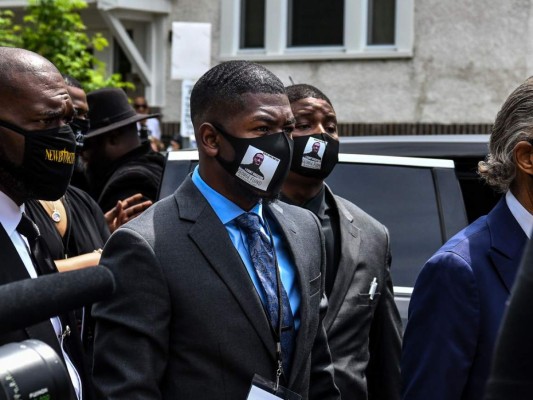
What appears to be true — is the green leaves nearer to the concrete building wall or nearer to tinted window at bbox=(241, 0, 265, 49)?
tinted window at bbox=(241, 0, 265, 49)

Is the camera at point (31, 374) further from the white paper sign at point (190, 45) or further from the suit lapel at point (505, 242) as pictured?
the white paper sign at point (190, 45)

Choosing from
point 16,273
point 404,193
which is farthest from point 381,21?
point 16,273

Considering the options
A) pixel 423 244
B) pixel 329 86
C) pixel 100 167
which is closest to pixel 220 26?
pixel 329 86

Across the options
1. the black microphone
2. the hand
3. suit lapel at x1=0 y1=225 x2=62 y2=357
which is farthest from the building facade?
the black microphone

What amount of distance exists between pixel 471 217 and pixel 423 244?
592 millimetres

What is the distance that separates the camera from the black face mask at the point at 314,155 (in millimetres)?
4480

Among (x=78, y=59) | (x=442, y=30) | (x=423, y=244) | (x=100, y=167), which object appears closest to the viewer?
(x=423, y=244)

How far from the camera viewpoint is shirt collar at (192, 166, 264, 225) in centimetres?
326

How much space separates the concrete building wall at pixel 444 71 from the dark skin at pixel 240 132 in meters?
13.6

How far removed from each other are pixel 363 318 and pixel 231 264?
1.18m

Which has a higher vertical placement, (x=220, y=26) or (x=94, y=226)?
(x=220, y=26)

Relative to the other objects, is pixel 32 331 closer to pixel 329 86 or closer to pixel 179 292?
pixel 179 292

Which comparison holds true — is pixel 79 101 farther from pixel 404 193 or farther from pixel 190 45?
pixel 190 45

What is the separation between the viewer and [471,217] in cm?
571
